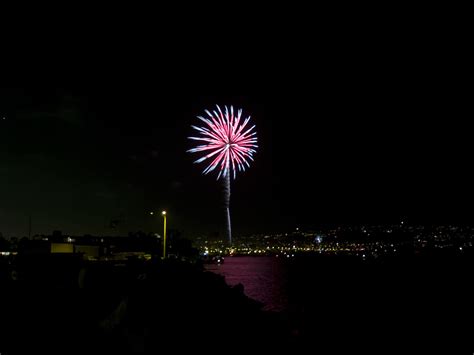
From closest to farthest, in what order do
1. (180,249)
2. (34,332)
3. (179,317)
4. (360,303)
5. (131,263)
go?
(34,332), (179,317), (131,263), (360,303), (180,249)

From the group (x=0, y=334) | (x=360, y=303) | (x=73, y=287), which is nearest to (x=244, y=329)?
(x=0, y=334)

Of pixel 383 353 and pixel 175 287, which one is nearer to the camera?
pixel 175 287

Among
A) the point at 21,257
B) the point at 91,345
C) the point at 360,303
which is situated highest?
the point at 21,257

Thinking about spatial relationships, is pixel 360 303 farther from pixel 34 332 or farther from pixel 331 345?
pixel 34 332

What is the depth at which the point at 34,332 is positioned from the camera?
14594 mm

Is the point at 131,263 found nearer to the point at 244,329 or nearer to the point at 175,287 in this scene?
the point at 175,287

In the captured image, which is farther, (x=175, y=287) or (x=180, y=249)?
(x=180, y=249)

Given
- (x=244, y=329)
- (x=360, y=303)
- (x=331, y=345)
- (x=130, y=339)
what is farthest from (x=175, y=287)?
(x=360, y=303)

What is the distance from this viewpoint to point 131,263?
35.5m

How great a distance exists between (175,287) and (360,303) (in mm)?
35263

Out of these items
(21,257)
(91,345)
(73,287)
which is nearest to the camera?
(91,345)

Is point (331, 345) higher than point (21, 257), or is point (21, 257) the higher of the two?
point (21, 257)

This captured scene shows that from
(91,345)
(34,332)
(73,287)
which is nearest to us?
(91,345)

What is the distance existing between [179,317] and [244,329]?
3.10 m
